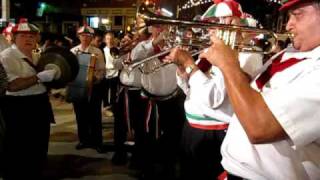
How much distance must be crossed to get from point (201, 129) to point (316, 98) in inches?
67.1

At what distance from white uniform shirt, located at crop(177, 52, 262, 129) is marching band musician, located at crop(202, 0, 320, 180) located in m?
0.76

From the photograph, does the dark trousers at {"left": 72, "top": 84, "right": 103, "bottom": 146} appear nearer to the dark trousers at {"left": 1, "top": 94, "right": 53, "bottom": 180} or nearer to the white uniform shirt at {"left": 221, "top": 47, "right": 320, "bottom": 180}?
the dark trousers at {"left": 1, "top": 94, "right": 53, "bottom": 180}

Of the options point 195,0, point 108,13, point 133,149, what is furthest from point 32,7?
point 133,149

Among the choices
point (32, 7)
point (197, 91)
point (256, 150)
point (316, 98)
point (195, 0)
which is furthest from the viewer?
point (32, 7)

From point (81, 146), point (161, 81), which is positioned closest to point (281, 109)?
point (161, 81)

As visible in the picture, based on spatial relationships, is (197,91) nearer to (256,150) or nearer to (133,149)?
(256,150)

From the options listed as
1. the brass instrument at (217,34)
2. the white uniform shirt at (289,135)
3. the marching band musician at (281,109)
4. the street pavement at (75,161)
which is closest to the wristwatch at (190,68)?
the brass instrument at (217,34)

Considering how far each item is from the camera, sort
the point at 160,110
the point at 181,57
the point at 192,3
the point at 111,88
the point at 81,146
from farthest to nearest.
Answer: the point at 192,3 < the point at 111,88 < the point at 81,146 < the point at 160,110 < the point at 181,57

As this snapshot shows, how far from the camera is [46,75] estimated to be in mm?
4465

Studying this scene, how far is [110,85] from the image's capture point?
7.96m

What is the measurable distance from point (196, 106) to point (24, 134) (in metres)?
2.38

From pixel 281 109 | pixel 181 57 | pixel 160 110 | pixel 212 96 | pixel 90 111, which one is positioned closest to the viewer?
pixel 281 109

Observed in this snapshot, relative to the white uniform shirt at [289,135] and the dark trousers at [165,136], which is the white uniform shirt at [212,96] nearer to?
the white uniform shirt at [289,135]

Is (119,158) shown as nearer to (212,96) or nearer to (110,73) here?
(110,73)
